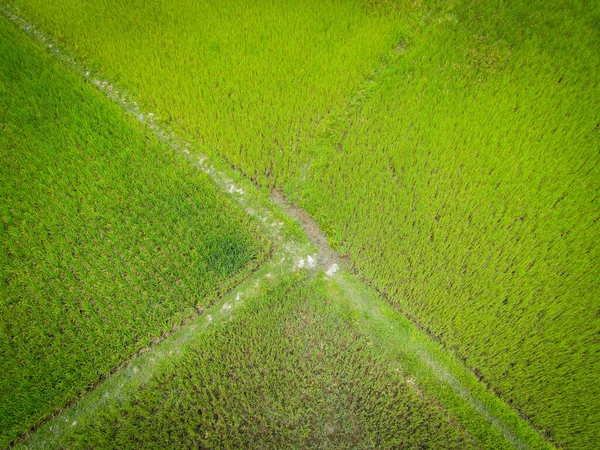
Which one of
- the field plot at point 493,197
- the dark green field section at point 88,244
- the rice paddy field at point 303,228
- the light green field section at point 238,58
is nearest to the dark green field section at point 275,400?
the rice paddy field at point 303,228

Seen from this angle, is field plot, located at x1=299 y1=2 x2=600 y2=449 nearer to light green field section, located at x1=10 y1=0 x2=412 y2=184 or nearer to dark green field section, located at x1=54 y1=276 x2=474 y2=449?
light green field section, located at x1=10 y1=0 x2=412 y2=184

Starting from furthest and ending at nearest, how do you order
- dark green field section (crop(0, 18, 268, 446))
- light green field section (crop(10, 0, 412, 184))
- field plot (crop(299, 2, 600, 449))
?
light green field section (crop(10, 0, 412, 184)), field plot (crop(299, 2, 600, 449)), dark green field section (crop(0, 18, 268, 446))

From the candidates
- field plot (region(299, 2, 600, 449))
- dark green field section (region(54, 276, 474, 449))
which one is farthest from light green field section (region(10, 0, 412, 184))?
Result: dark green field section (region(54, 276, 474, 449))

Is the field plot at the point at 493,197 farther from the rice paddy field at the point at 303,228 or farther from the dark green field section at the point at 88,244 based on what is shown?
the dark green field section at the point at 88,244

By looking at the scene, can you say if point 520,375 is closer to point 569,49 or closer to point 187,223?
point 187,223

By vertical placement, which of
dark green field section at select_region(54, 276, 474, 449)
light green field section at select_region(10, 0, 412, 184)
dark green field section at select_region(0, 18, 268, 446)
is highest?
light green field section at select_region(10, 0, 412, 184)

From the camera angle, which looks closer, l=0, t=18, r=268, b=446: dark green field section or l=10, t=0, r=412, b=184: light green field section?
l=0, t=18, r=268, b=446: dark green field section

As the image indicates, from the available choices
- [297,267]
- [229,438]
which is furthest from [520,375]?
[229,438]

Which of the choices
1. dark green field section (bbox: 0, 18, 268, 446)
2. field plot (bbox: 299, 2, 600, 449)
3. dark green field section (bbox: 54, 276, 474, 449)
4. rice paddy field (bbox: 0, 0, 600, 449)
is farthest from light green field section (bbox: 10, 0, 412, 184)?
dark green field section (bbox: 54, 276, 474, 449)

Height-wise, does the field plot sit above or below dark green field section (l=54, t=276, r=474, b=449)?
above

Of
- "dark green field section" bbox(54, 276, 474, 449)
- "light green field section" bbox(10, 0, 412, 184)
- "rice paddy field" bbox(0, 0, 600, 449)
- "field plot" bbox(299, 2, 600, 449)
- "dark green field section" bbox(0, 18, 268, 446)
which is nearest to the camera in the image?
"dark green field section" bbox(54, 276, 474, 449)
